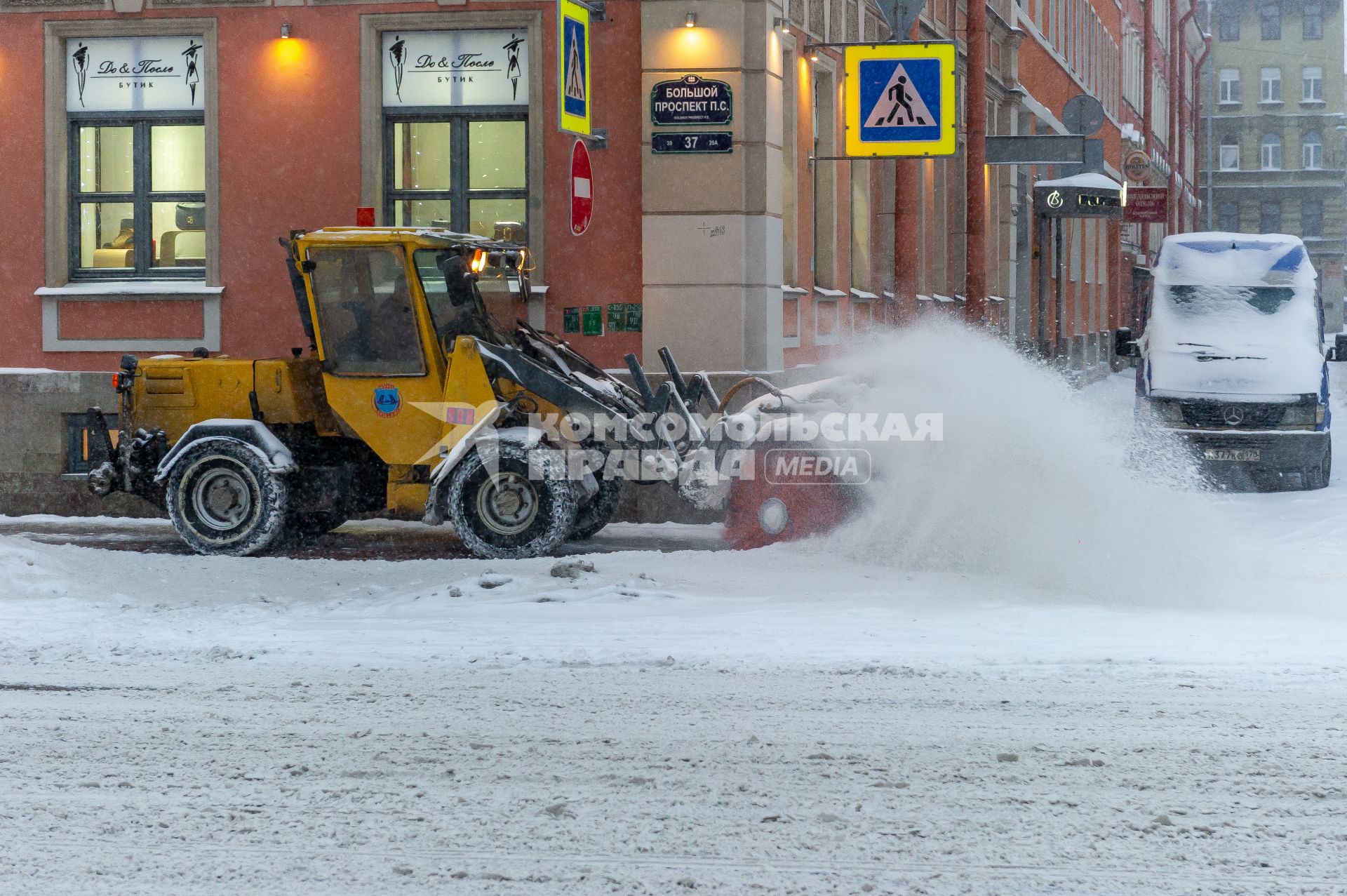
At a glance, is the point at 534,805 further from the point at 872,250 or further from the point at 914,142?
the point at 872,250

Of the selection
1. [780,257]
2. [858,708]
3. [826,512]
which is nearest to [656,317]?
[780,257]

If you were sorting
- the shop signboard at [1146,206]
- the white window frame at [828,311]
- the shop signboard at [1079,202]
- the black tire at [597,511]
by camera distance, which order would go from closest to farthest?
the black tire at [597,511]
the white window frame at [828,311]
the shop signboard at [1079,202]
the shop signboard at [1146,206]

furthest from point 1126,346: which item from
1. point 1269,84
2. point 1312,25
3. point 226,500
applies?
point 1312,25

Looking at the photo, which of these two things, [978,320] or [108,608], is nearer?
[108,608]

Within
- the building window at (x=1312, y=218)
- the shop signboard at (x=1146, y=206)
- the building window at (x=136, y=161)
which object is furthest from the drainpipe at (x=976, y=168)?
the building window at (x=1312, y=218)

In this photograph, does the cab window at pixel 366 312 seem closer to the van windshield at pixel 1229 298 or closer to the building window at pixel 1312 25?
the van windshield at pixel 1229 298

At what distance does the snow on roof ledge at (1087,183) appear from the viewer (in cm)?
1914

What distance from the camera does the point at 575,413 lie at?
11.1m

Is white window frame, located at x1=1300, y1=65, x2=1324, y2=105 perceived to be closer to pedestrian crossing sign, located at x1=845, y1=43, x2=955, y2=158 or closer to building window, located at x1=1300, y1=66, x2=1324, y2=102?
building window, located at x1=1300, y1=66, x2=1324, y2=102

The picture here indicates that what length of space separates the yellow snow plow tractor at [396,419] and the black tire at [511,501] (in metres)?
0.01

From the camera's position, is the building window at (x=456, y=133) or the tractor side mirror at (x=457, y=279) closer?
the tractor side mirror at (x=457, y=279)

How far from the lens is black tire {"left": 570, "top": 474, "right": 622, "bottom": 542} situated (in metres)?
12.0

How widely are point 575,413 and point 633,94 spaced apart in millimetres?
3842

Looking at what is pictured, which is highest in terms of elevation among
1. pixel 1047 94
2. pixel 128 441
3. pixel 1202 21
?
pixel 1202 21
